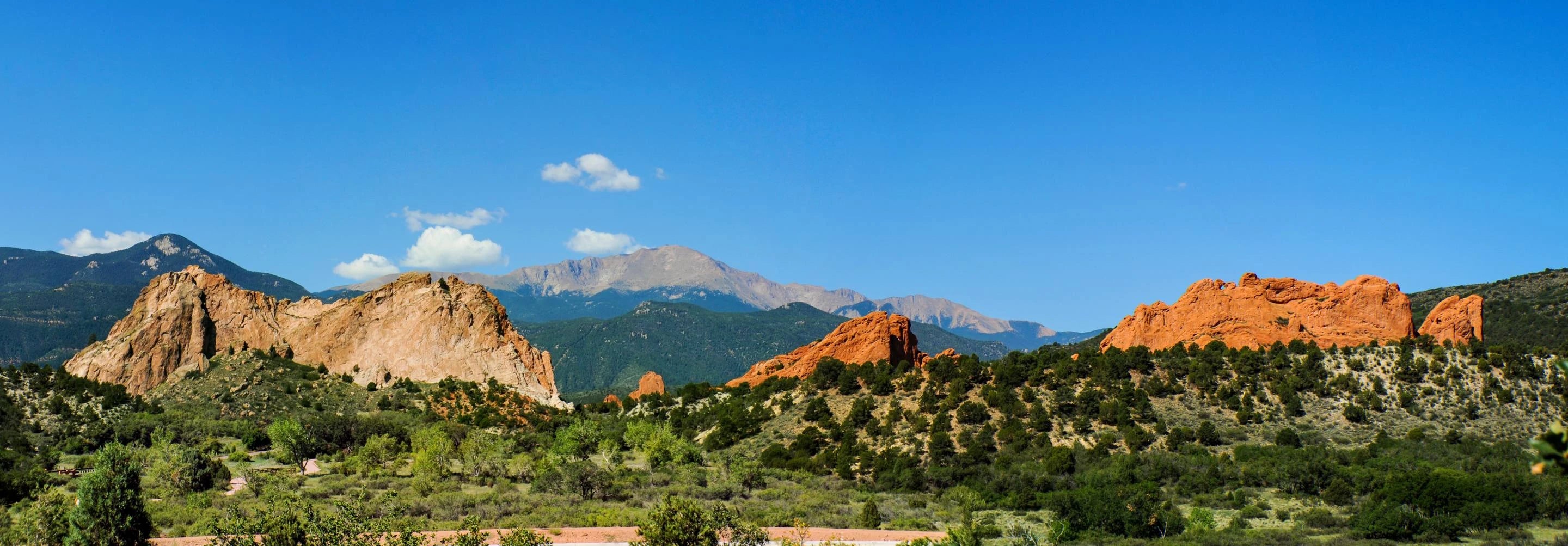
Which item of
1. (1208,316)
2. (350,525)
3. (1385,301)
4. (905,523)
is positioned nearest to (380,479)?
(350,525)

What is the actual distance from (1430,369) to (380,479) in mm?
66537

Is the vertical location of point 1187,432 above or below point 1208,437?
above

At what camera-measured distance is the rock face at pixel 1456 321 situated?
7094cm

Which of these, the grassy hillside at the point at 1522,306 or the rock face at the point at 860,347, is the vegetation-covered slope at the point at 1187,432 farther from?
the grassy hillside at the point at 1522,306

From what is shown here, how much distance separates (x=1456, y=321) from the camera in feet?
234

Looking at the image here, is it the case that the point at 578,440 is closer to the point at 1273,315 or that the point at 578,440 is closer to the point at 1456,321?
the point at 1273,315

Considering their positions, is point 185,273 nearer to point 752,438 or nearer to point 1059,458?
point 752,438

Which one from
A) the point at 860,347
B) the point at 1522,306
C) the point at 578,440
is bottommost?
the point at 578,440

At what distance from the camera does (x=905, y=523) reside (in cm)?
3834

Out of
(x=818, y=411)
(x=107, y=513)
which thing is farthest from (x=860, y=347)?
(x=107, y=513)

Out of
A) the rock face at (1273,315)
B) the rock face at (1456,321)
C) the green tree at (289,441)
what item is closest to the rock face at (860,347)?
the rock face at (1273,315)

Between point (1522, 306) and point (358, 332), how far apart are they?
109 metres

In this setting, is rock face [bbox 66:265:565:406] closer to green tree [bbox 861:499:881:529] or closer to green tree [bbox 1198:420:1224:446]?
green tree [bbox 861:499:881:529]

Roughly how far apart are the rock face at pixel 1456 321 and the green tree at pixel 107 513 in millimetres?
78263
